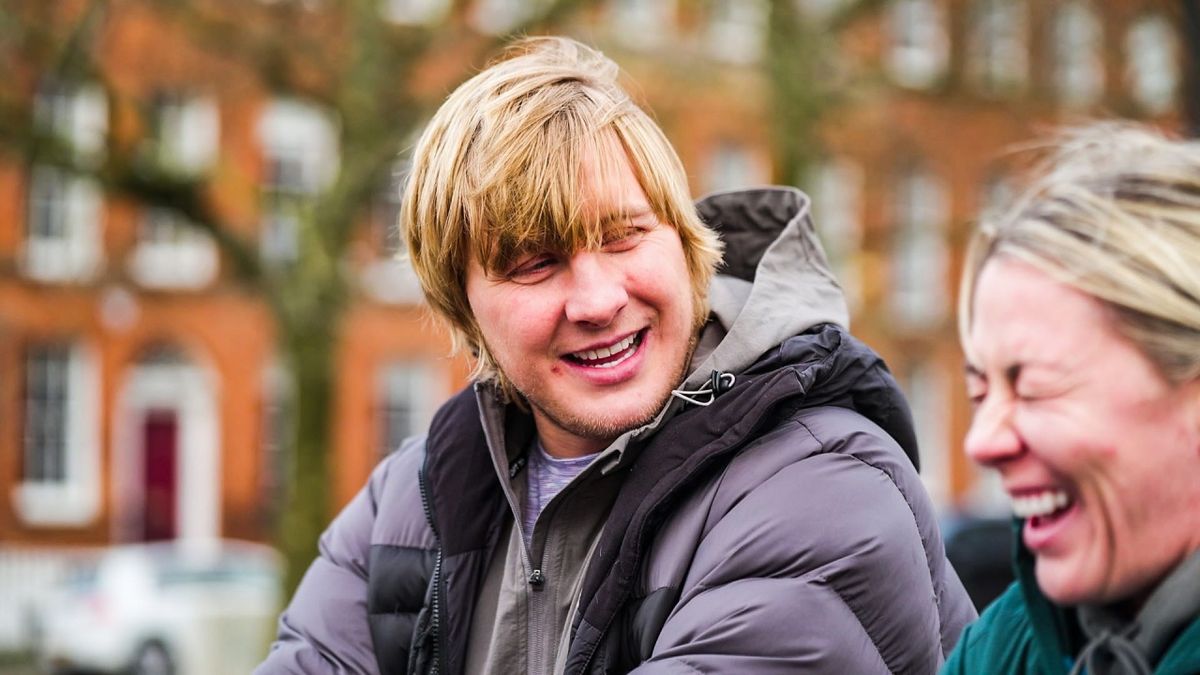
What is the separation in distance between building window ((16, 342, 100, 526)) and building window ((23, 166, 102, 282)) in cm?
111

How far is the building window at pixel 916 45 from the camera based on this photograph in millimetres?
26031

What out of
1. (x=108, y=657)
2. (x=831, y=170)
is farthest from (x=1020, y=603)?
(x=831, y=170)

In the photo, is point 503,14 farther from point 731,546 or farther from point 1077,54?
point 731,546

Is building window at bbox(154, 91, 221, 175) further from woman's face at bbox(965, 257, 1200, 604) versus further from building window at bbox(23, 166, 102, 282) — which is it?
woman's face at bbox(965, 257, 1200, 604)

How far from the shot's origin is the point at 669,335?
2.18 meters

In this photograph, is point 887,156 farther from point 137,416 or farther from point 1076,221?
point 1076,221

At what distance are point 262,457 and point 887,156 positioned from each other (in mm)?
10107

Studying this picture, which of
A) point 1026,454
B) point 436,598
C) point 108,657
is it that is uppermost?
point 1026,454

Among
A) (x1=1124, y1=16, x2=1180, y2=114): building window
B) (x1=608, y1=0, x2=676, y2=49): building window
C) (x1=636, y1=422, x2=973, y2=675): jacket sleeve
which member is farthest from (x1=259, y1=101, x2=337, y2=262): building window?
(x1=636, y1=422, x2=973, y2=675): jacket sleeve

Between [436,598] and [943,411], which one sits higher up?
[436,598]

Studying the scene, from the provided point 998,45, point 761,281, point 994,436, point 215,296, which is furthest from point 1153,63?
point 994,436

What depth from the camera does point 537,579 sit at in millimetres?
2139

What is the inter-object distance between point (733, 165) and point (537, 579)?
78.7 ft

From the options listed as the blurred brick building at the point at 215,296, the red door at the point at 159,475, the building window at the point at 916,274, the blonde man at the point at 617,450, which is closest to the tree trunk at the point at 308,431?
the blurred brick building at the point at 215,296
